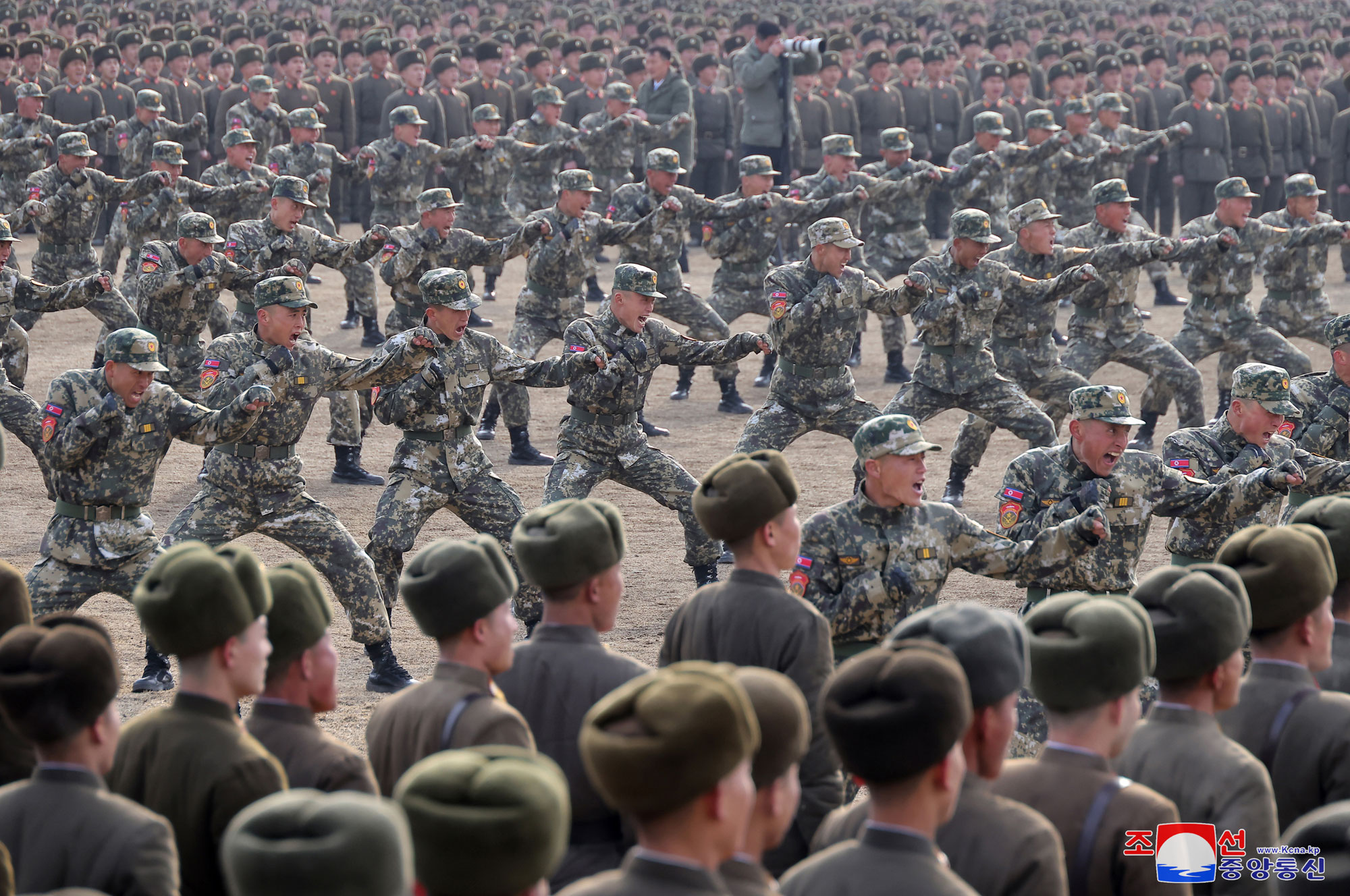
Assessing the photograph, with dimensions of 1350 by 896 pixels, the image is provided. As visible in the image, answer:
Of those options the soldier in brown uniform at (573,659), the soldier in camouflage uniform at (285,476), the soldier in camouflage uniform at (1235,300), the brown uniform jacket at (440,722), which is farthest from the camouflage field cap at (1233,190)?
the brown uniform jacket at (440,722)

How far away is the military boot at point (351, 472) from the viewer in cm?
1201

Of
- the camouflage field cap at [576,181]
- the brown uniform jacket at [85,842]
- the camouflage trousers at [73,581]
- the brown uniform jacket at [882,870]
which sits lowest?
the camouflage trousers at [73,581]

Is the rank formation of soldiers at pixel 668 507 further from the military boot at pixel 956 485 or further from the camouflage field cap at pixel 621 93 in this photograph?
the military boot at pixel 956 485

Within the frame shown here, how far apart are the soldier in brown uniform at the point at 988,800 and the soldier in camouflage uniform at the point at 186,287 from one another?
28.0ft

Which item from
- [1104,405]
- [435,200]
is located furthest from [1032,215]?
[1104,405]

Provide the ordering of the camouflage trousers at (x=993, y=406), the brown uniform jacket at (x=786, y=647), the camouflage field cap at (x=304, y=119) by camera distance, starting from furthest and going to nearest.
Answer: the camouflage field cap at (x=304, y=119) < the camouflage trousers at (x=993, y=406) < the brown uniform jacket at (x=786, y=647)

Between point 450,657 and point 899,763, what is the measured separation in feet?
5.38

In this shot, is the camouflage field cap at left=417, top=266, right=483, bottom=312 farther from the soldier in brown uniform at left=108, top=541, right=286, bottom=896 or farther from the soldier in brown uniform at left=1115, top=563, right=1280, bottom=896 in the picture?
the soldier in brown uniform at left=1115, top=563, right=1280, bottom=896

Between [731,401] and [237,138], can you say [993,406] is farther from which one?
[237,138]

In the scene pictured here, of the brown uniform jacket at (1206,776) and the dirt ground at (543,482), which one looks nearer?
the brown uniform jacket at (1206,776)

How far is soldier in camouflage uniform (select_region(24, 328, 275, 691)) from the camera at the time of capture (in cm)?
755

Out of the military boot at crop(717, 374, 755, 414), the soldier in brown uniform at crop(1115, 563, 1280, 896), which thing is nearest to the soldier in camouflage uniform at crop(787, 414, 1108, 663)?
the soldier in brown uniform at crop(1115, 563, 1280, 896)

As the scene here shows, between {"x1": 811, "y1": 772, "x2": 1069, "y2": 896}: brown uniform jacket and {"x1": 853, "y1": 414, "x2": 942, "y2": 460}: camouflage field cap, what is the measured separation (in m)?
2.65

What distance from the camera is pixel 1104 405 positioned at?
23.1 ft
